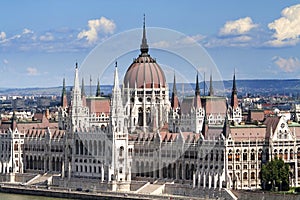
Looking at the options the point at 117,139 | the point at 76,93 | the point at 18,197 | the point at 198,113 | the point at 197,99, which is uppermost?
the point at 76,93

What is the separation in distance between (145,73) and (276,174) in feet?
71.8

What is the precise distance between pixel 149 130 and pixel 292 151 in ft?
53.4

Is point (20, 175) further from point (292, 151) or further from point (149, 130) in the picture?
point (292, 151)

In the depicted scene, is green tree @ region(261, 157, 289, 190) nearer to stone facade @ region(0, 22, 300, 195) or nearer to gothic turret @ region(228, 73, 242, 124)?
stone facade @ region(0, 22, 300, 195)

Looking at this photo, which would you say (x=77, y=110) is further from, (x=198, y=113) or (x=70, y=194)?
(x=70, y=194)

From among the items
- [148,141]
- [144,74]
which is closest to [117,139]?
[148,141]

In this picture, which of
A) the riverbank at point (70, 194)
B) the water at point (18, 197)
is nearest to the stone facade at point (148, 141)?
the riverbank at point (70, 194)

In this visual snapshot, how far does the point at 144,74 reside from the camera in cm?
10244

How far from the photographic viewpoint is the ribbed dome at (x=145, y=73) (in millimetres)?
102188

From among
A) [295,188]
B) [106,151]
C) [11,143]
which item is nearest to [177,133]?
[106,151]

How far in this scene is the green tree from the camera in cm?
8494

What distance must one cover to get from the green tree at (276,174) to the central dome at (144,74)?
1983cm

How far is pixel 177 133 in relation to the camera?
9431 centimetres

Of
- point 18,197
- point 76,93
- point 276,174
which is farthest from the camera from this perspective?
point 76,93
